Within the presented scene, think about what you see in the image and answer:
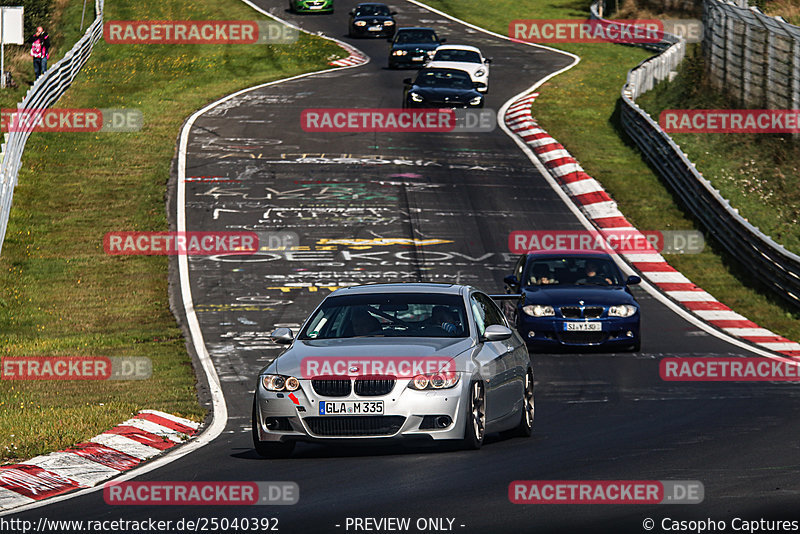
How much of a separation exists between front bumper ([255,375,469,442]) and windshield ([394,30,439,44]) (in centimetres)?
3853

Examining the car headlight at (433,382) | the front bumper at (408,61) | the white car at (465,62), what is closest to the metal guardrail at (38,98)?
the front bumper at (408,61)

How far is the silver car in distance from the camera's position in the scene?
10.9 metres

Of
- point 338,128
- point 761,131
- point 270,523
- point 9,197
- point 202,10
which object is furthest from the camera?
point 202,10

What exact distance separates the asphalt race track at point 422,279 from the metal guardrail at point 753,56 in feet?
19.6

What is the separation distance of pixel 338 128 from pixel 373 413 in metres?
28.6

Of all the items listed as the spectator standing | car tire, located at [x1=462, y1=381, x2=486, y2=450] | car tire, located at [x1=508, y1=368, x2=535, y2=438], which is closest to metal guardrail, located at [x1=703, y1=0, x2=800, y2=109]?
the spectator standing

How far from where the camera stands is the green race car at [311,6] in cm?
6147

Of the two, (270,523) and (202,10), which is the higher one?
(270,523)

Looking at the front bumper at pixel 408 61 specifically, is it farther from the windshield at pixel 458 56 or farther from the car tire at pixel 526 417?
the car tire at pixel 526 417

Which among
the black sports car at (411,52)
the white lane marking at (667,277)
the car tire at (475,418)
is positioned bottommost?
the black sports car at (411,52)

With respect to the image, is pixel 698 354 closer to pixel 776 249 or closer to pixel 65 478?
pixel 776 249

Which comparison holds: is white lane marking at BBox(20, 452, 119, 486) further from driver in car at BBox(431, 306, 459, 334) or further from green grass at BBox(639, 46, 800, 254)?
green grass at BBox(639, 46, 800, 254)

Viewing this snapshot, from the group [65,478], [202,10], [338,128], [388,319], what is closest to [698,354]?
[388,319]

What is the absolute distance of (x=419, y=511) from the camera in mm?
8609
